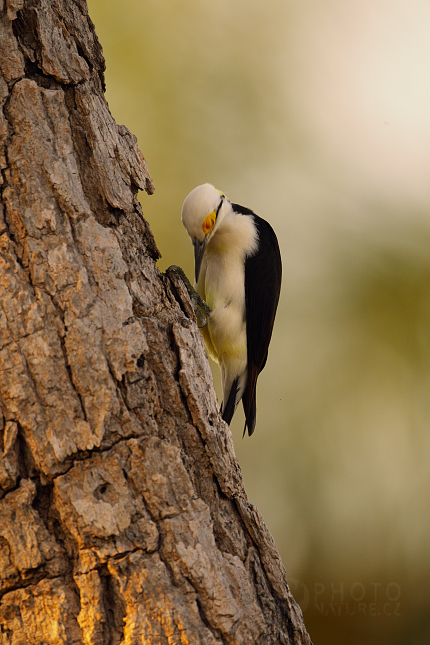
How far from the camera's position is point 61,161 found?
129 centimetres

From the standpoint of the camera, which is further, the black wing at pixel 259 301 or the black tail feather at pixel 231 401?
the black tail feather at pixel 231 401

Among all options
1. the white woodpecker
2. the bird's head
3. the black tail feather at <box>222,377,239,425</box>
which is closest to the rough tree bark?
the bird's head

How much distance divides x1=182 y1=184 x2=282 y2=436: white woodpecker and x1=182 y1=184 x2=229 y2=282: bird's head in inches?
0.7

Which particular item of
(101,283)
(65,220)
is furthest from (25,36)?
(101,283)

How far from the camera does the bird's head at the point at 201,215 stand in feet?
8.02

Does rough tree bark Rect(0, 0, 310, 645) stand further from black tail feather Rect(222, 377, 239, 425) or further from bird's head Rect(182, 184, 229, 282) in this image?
black tail feather Rect(222, 377, 239, 425)

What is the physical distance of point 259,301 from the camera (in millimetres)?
2693

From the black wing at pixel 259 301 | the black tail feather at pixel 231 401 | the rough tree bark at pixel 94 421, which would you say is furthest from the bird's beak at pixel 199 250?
the rough tree bark at pixel 94 421

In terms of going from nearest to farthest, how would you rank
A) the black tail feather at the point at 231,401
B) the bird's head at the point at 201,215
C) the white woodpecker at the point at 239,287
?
the bird's head at the point at 201,215 → the white woodpecker at the point at 239,287 → the black tail feather at the point at 231,401

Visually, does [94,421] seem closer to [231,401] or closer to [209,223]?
[209,223]

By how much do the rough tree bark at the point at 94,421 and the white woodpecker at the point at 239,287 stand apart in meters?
1.24

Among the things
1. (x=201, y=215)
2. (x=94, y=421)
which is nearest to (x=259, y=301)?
(x=201, y=215)

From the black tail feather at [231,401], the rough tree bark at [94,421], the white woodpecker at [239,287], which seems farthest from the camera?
the black tail feather at [231,401]

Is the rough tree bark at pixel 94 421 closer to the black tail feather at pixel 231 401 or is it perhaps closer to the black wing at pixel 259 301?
the black wing at pixel 259 301
